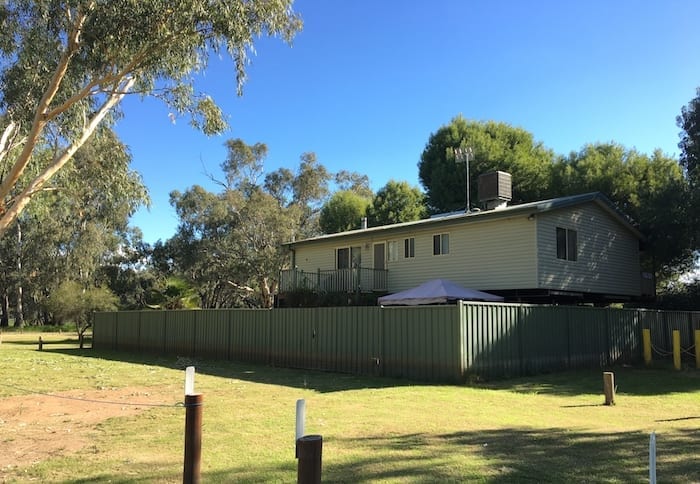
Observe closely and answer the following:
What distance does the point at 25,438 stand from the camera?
26.6ft

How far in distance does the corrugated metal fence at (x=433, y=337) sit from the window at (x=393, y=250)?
25.2 ft

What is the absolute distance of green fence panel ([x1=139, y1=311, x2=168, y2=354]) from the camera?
24.7 metres

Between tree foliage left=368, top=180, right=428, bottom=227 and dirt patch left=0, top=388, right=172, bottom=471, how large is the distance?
31.8 metres

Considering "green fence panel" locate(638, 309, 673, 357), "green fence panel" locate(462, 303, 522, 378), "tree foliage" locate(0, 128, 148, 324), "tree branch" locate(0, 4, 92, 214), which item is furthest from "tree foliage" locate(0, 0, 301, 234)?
"tree foliage" locate(0, 128, 148, 324)

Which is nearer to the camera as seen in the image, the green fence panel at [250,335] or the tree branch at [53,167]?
the tree branch at [53,167]

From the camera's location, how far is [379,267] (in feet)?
85.5

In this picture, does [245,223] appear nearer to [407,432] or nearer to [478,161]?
[478,161]

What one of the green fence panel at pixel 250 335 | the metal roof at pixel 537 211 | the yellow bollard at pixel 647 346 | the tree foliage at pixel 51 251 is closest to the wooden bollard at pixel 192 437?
the green fence panel at pixel 250 335

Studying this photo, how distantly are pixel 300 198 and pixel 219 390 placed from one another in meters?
37.1

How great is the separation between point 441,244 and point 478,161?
16.4 m

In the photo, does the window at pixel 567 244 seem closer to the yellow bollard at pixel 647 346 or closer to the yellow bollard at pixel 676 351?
the yellow bollard at pixel 647 346

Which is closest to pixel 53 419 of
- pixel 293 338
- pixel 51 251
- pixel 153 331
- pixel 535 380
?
pixel 293 338

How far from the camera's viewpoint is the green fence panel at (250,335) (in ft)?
63.5

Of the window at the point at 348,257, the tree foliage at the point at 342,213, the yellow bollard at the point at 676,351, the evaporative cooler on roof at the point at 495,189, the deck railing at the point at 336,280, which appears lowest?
the yellow bollard at the point at 676,351
